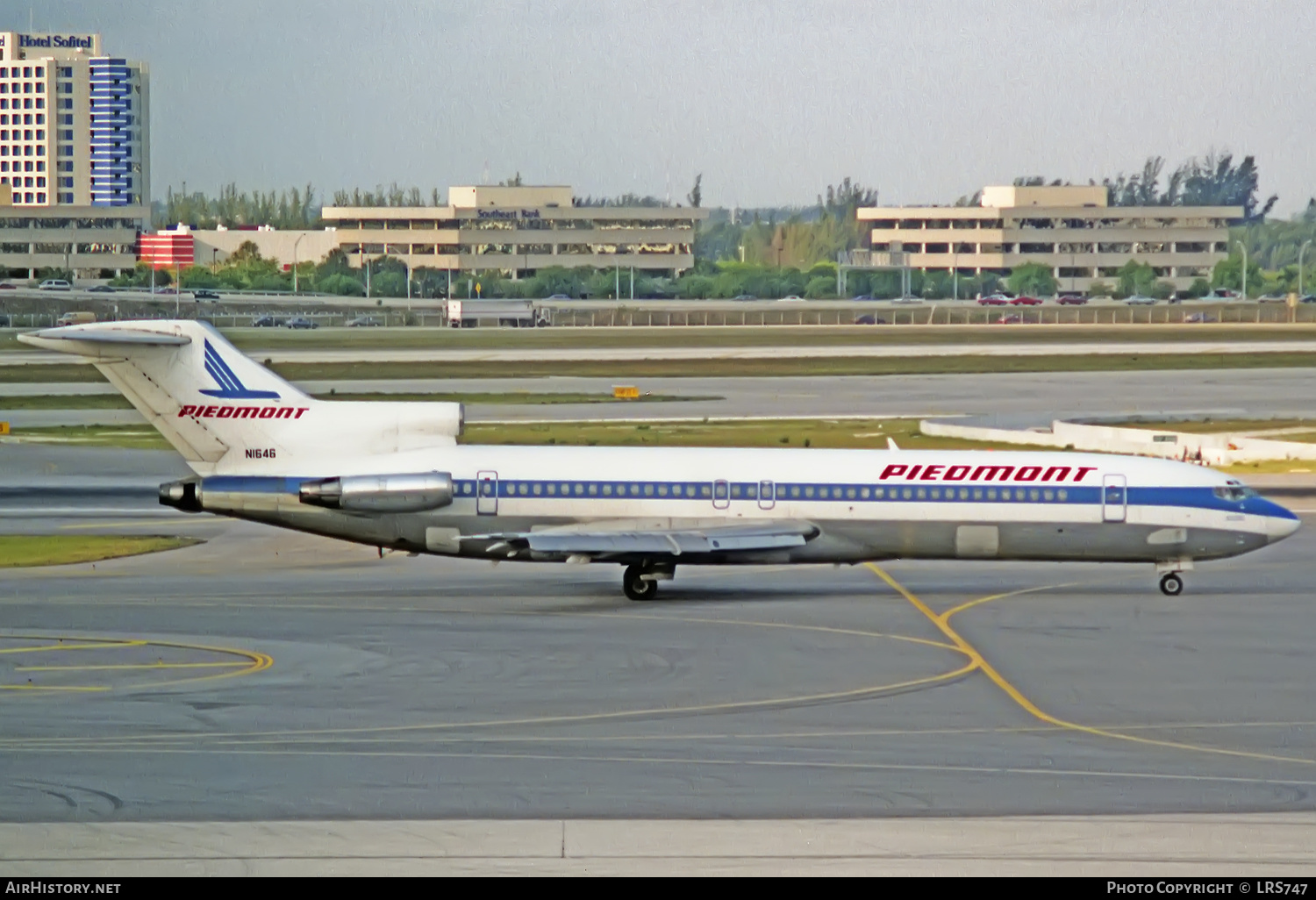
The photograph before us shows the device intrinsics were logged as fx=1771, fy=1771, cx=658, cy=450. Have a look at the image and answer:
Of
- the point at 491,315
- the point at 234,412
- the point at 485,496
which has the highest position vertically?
the point at 491,315

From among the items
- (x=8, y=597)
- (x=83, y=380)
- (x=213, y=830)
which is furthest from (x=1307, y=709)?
(x=83, y=380)

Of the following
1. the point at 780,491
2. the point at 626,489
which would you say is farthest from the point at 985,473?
the point at 626,489

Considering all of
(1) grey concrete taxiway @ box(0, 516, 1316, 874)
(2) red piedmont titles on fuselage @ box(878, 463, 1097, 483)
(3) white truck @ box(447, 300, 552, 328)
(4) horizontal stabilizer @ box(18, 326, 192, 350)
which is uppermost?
(3) white truck @ box(447, 300, 552, 328)

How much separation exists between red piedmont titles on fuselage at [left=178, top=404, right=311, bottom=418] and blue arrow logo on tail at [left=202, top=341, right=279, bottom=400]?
21cm

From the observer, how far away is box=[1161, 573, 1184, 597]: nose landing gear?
3519 centimetres

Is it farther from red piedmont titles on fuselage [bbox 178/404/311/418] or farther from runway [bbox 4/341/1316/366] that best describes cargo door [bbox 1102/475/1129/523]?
runway [bbox 4/341/1316/366]

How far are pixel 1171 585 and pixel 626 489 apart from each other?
36.2 feet

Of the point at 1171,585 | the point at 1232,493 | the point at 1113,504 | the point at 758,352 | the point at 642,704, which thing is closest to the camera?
the point at 642,704

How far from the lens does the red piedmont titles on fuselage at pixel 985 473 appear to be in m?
35.0

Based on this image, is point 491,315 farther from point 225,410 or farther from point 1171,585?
point 1171,585

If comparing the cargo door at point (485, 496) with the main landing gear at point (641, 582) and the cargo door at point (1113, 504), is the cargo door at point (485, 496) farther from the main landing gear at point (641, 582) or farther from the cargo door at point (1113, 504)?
the cargo door at point (1113, 504)

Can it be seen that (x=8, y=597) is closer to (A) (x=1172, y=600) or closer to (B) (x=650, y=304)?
(A) (x=1172, y=600)

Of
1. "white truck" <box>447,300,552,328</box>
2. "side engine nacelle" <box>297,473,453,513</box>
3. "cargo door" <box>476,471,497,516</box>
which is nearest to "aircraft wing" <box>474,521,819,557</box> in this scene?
"cargo door" <box>476,471,497,516</box>

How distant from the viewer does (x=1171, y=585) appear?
35.3 m
